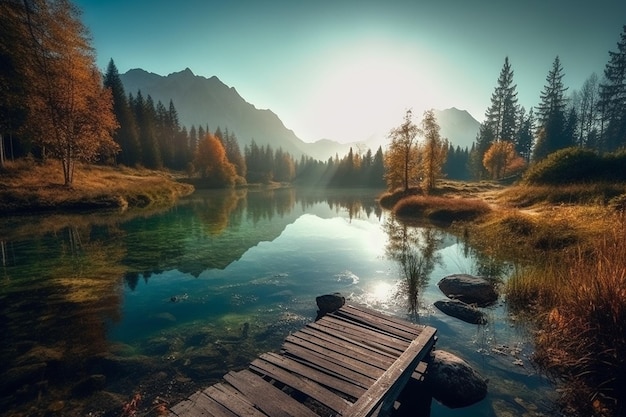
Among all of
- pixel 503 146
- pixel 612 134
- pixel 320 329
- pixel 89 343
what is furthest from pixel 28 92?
pixel 612 134

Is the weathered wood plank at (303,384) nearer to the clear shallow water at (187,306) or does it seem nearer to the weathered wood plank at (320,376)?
the weathered wood plank at (320,376)

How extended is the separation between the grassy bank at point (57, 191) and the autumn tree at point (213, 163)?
34390 millimetres

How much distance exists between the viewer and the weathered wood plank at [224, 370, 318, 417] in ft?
14.6

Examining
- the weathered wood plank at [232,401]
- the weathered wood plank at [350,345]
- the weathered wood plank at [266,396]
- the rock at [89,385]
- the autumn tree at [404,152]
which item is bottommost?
the rock at [89,385]

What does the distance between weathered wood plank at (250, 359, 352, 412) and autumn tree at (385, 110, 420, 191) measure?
43.3 m

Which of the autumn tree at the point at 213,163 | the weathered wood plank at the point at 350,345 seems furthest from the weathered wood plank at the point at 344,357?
the autumn tree at the point at 213,163

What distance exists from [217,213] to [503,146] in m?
65.7

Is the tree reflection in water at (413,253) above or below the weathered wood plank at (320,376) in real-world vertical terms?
below

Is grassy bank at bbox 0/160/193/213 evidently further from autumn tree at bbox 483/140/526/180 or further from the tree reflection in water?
autumn tree at bbox 483/140/526/180

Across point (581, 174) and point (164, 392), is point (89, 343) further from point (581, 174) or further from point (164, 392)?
point (581, 174)

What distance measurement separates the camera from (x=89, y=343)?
26.5ft

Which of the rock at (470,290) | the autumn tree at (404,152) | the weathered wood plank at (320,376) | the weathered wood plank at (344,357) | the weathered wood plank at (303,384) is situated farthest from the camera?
the autumn tree at (404,152)

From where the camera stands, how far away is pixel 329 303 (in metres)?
9.91

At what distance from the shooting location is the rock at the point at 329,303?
32.2 ft
